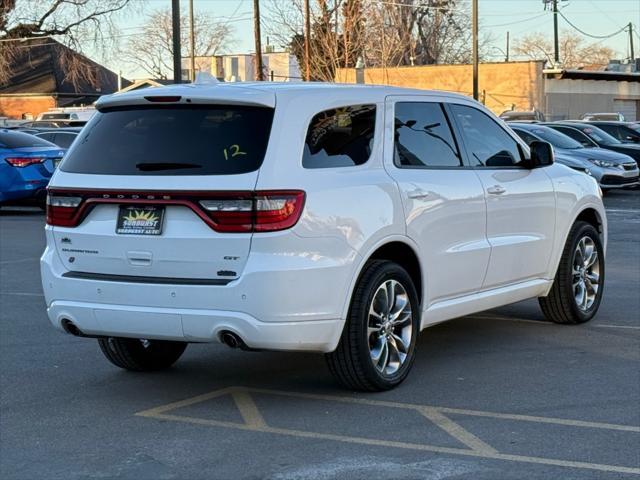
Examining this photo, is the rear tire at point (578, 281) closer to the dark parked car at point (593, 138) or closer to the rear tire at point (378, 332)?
the rear tire at point (378, 332)

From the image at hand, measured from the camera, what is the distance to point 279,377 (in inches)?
294

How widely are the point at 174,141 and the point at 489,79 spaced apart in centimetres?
4851

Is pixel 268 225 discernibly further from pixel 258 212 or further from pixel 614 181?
pixel 614 181

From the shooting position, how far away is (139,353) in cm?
761

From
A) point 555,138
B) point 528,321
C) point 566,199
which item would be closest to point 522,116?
point 555,138

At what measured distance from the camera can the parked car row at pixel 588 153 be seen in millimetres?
24016

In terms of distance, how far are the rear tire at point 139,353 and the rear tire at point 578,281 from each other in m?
3.05

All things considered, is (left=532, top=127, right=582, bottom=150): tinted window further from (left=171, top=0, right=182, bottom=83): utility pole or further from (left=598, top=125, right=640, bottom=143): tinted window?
(left=171, top=0, right=182, bottom=83): utility pole

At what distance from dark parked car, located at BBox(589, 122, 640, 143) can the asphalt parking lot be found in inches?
871

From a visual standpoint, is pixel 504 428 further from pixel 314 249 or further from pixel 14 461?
pixel 14 461

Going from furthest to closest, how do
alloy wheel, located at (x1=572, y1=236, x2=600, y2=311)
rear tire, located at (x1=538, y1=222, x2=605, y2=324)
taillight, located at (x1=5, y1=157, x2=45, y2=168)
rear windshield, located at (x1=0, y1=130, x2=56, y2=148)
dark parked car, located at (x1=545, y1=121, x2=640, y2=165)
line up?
dark parked car, located at (x1=545, y1=121, x2=640, y2=165) < rear windshield, located at (x1=0, y1=130, x2=56, y2=148) < taillight, located at (x1=5, y1=157, x2=45, y2=168) < alloy wheel, located at (x1=572, y1=236, x2=600, y2=311) < rear tire, located at (x1=538, y1=222, x2=605, y2=324)

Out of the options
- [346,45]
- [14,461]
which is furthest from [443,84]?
[14,461]

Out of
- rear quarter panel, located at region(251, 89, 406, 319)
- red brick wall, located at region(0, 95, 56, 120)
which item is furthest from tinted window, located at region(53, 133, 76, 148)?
red brick wall, located at region(0, 95, 56, 120)

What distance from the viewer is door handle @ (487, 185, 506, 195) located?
7914 mm
